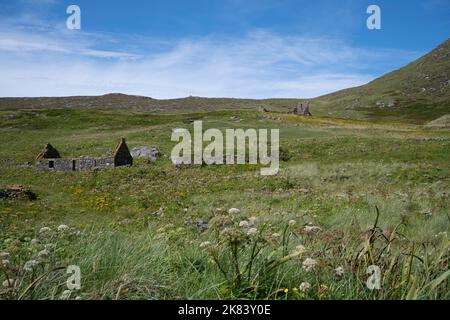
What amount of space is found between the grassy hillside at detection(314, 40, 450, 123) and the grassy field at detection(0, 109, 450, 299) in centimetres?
7108

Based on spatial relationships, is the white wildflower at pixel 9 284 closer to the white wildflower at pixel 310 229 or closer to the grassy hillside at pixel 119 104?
the white wildflower at pixel 310 229

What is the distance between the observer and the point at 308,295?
3389mm

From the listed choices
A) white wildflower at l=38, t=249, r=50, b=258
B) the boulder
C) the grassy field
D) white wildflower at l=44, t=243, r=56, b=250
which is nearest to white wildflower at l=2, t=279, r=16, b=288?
the grassy field

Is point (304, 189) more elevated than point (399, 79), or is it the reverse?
point (399, 79)

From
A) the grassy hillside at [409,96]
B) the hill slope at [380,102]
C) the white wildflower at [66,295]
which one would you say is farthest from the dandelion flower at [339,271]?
the hill slope at [380,102]

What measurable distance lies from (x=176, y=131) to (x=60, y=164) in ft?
55.9

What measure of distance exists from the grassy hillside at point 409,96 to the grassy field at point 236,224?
233 ft

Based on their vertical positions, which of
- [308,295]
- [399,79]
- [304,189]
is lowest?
[304,189]

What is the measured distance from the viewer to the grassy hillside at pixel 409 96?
10656cm

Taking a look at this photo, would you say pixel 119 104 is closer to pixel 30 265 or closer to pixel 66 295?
pixel 30 265

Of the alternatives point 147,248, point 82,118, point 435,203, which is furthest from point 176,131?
point 147,248
